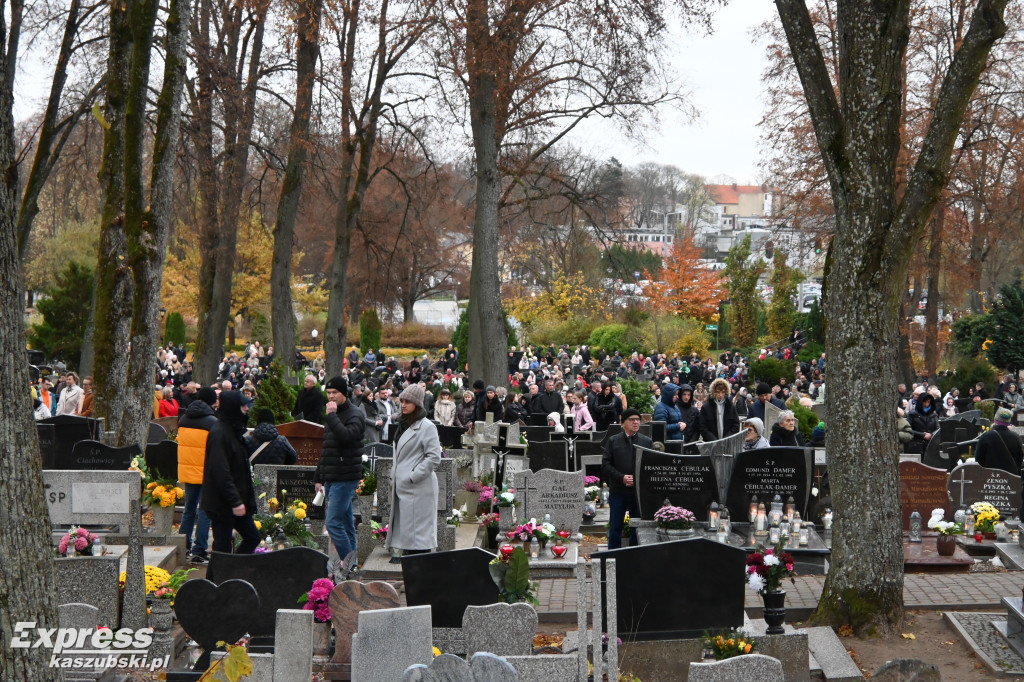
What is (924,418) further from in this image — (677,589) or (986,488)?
(677,589)

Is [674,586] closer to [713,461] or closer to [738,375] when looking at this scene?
[713,461]

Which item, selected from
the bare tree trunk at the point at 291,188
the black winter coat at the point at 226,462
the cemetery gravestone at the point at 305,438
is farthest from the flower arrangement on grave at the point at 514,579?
the bare tree trunk at the point at 291,188

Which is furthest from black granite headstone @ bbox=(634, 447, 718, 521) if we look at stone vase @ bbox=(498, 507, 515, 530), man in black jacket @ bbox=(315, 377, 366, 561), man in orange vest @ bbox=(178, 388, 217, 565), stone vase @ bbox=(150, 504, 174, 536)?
stone vase @ bbox=(150, 504, 174, 536)

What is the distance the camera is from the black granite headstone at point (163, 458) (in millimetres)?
13930

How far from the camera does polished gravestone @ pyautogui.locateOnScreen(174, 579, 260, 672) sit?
7.45 m

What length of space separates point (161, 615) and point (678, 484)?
6068 millimetres

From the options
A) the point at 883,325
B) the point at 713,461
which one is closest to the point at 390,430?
the point at 713,461

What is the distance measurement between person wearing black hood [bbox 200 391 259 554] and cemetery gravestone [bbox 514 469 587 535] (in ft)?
12.2

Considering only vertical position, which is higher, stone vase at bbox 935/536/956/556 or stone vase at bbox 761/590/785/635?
stone vase at bbox 761/590/785/635

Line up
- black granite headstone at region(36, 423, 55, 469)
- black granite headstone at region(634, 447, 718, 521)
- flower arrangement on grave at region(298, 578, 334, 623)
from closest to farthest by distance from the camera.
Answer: flower arrangement on grave at region(298, 578, 334, 623)
black granite headstone at region(634, 447, 718, 521)
black granite headstone at region(36, 423, 55, 469)

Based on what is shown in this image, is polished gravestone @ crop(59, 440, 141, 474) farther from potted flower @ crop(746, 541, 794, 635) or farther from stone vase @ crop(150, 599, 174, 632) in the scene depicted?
potted flower @ crop(746, 541, 794, 635)

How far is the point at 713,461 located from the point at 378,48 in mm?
16053

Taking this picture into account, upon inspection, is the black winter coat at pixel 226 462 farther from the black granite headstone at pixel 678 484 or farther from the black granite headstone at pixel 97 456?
the black granite headstone at pixel 678 484

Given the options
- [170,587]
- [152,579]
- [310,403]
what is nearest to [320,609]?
[170,587]
